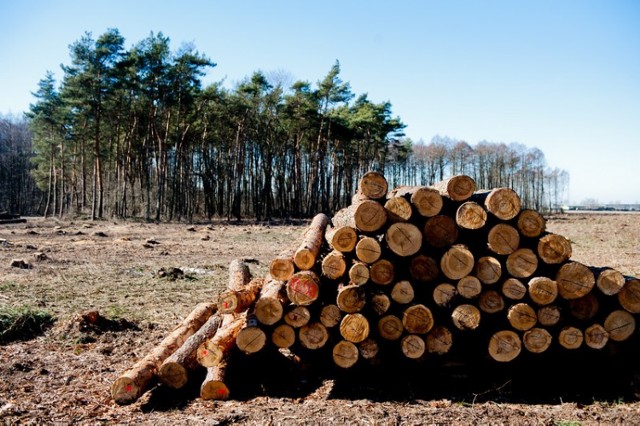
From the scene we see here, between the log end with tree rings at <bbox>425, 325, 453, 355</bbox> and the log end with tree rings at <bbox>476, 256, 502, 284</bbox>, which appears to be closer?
the log end with tree rings at <bbox>476, 256, 502, 284</bbox>

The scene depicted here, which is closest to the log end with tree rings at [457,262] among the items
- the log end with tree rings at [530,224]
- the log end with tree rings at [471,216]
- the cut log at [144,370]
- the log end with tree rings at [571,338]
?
the log end with tree rings at [471,216]

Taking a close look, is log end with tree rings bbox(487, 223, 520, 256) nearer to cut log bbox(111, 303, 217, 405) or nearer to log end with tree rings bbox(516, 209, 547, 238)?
log end with tree rings bbox(516, 209, 547, 238)

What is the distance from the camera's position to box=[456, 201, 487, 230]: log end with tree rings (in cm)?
476

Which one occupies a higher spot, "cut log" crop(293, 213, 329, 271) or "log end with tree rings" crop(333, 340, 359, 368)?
"cut log" crop(293, 213, 329, 271)

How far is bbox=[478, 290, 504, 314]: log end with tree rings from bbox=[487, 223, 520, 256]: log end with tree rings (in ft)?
1.47

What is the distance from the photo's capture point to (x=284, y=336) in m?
4.94

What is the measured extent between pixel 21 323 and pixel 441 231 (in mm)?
6213

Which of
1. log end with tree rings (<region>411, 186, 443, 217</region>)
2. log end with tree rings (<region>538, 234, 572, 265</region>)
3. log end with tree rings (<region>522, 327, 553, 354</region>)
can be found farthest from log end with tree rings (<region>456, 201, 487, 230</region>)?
log end with tree rings (<region>522, 327, 553, 354</region>)

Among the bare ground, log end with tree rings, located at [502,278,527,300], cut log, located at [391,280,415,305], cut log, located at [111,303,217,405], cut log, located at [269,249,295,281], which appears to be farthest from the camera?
cut log, located at [269,249,295,281]

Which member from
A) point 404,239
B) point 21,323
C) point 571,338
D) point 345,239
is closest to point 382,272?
point 404,239

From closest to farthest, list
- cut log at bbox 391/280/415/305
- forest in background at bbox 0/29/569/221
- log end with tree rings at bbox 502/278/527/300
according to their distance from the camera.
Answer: log end with tree rings at bbox 502/278/527/300 → cut log at bbox 391/280/415/305 → forest in background at bbox 0/29/569/221

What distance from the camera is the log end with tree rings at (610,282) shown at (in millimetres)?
4754

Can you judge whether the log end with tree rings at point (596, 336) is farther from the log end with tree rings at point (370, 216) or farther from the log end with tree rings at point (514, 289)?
the log end with tree rings at point (370, 216)

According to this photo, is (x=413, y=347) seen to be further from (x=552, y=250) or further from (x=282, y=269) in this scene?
(x=552, y=250)
